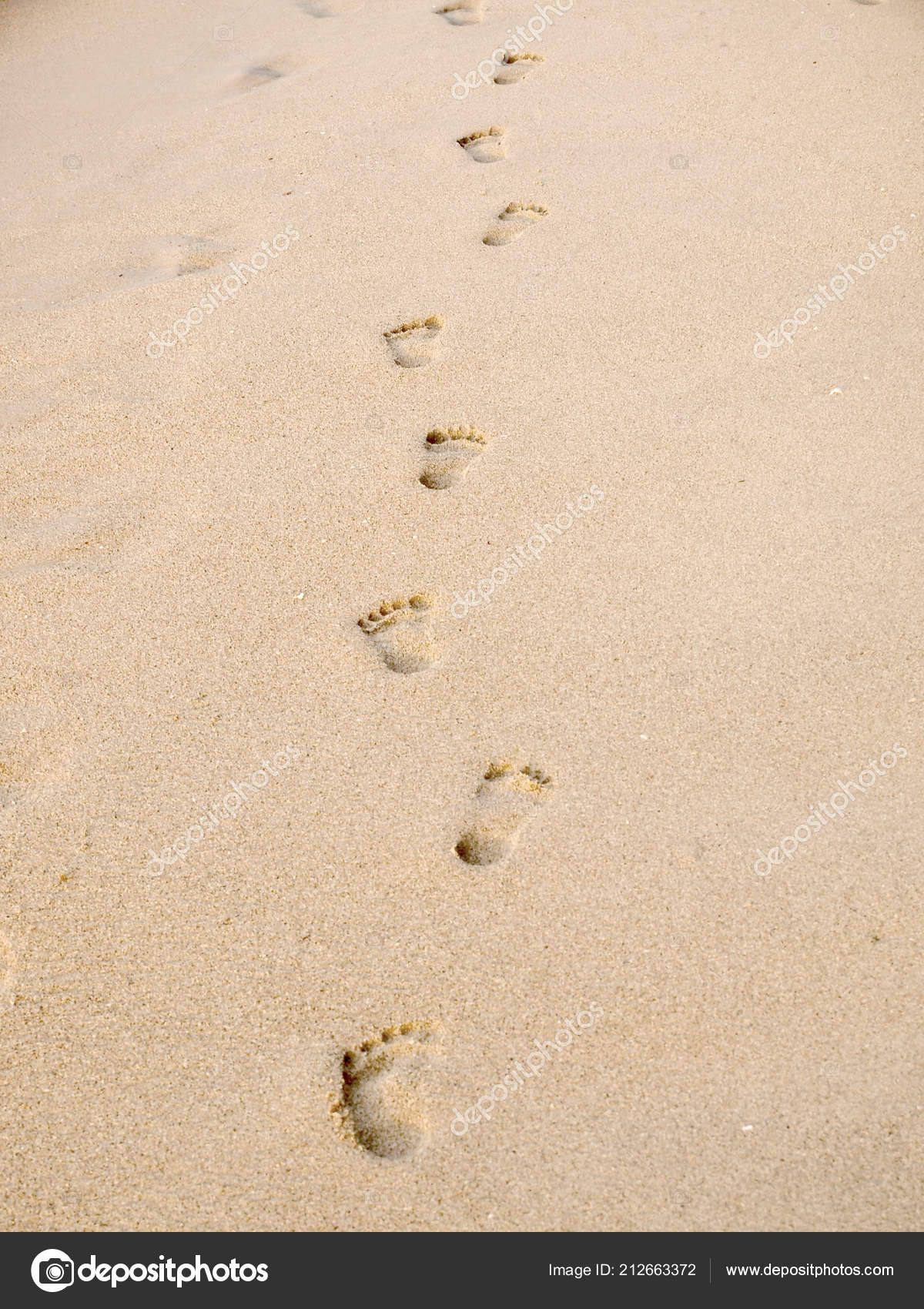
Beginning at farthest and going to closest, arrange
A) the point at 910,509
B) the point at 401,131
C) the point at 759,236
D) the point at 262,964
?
the point at 401,131, the point at 759,236, the point at 910,509, the point at 262,964

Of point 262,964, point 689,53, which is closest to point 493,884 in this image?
point 262,964

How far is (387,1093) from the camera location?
5.28 ft

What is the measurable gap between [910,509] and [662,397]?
635 mm

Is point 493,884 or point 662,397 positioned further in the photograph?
point 662,397

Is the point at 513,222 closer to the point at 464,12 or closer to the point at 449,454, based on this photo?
the point at 449,454

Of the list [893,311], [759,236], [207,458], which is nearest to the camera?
[207,458]

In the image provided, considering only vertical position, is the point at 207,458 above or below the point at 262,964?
above
